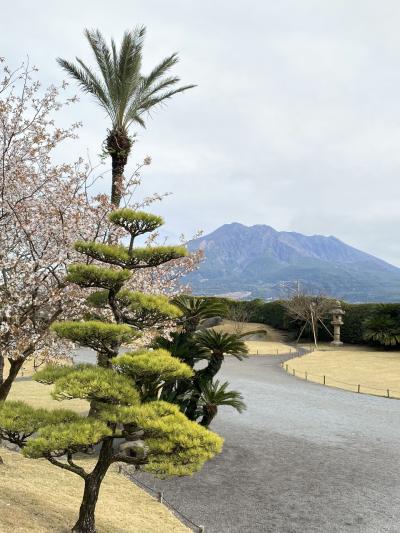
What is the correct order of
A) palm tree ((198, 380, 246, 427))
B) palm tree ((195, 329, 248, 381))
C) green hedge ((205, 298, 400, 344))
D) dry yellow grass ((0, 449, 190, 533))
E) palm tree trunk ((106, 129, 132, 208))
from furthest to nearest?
green hedge ((205, 298, 400, 344)) < palm tree trunk ((106, 129, 132, 208)) < palm tree ((195, 329, 248, 381)) < palm tree ((198, 380, 246, 427)) < dry yellow grass ((0, 449, 190, 533))

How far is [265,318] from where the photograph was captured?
54438mm

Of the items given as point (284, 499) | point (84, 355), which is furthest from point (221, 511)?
point (84, 355)

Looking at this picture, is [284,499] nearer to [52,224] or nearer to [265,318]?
[52,224]

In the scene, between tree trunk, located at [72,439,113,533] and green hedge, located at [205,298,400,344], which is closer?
tree trunk, located at [72,439,113,533]

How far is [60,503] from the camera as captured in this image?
8961 mm

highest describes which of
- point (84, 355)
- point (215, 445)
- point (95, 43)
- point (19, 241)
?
point (95, 43)

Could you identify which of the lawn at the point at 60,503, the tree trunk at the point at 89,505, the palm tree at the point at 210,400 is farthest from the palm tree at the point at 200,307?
the tree trunk at the point at 89,505

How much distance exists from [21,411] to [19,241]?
15.3 ft

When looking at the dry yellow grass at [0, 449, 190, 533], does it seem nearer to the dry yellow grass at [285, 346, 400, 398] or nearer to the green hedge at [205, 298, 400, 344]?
the dry yellow grass at [285, 346, 400, 398]

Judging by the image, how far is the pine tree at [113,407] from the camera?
272 inches

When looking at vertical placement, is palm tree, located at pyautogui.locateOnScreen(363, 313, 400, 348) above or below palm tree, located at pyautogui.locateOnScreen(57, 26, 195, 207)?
below

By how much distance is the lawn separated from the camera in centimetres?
763

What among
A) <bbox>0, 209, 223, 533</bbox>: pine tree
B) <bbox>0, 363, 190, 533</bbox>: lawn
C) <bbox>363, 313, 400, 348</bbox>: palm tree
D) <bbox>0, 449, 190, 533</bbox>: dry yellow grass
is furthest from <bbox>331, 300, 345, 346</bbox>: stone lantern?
<bbox>0, 209, 223, 533</bbox>: pine tree

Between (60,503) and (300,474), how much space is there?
625cm
